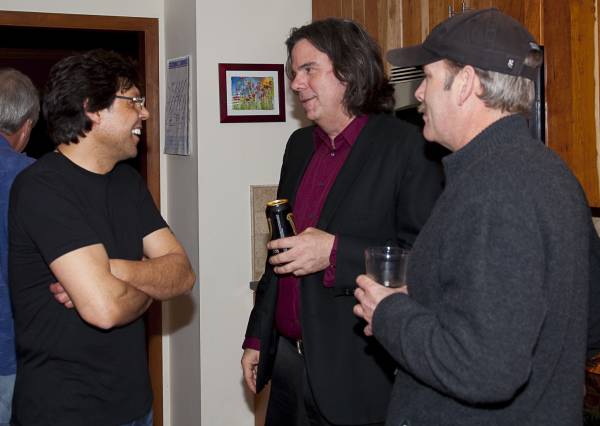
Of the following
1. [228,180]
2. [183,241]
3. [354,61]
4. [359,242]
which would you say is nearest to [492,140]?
[359,242]

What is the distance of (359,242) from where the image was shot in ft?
6.10

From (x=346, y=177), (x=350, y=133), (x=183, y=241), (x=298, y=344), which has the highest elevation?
(x=350, y=133)

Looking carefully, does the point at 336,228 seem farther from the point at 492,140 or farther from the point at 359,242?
the point at 492,140

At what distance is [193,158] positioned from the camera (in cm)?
327

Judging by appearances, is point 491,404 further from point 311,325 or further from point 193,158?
point 193,158

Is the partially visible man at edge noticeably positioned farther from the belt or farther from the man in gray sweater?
the man in gray sweater

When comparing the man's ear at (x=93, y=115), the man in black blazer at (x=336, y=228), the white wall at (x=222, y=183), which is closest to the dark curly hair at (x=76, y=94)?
the man's ear at (x=93, y=115)

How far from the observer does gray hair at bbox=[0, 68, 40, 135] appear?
2.40m

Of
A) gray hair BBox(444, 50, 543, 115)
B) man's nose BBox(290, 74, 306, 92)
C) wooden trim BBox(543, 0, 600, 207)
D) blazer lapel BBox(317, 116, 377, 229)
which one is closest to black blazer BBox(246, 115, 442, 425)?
blazer lapel BBox(317, 116, 377, 229)

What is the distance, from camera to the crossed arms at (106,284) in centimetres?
165

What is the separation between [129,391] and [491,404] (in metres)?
0.95

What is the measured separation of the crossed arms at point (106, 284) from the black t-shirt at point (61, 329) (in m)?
0.04

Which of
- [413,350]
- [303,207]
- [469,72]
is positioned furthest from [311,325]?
[469,72]

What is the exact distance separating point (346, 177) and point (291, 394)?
66 centimetres
